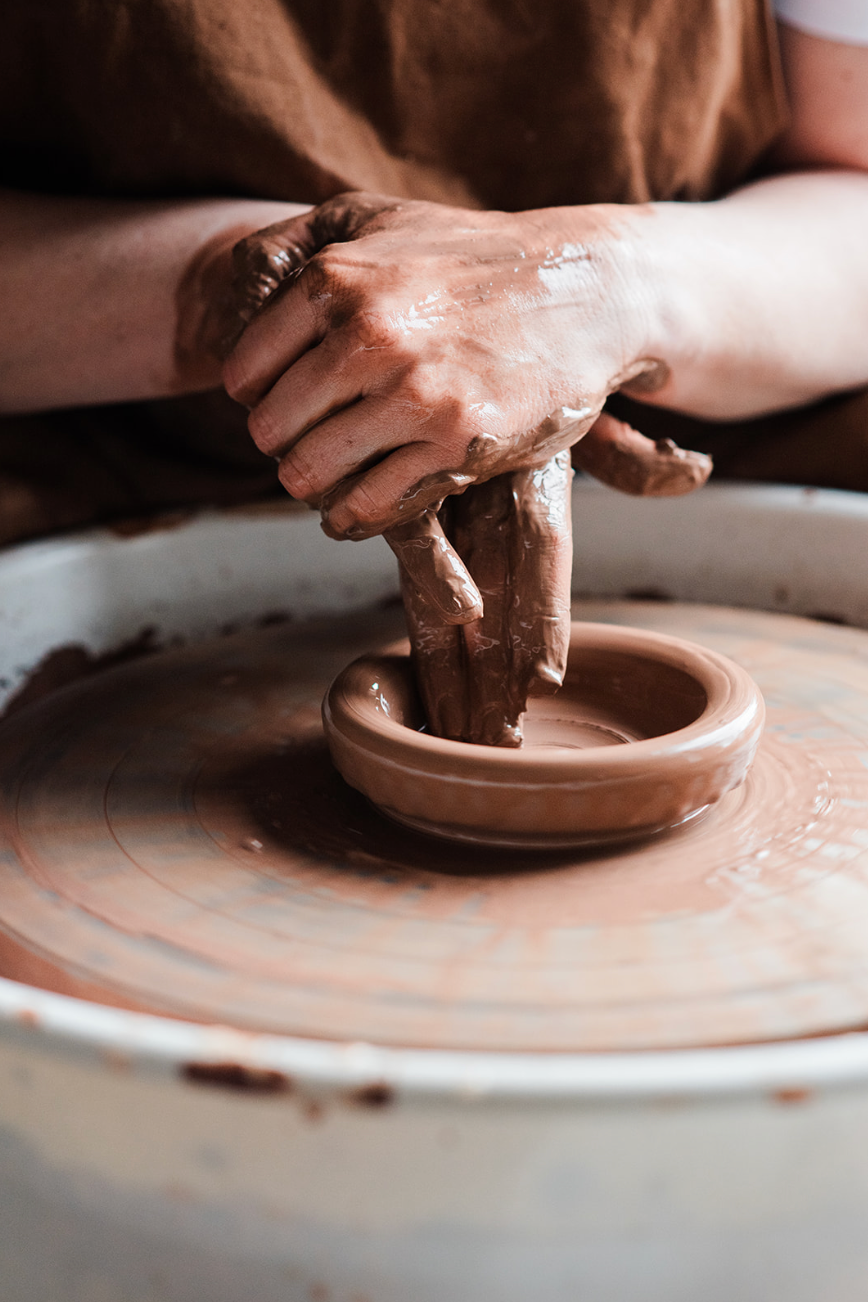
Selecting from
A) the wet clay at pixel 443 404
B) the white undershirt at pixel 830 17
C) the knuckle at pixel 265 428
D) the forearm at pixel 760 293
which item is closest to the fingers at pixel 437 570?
the wet clay at pixel 443 404

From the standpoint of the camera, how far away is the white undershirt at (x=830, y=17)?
1.35 m

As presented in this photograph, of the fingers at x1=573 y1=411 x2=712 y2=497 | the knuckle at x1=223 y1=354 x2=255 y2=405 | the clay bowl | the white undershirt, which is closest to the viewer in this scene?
the clay bowl

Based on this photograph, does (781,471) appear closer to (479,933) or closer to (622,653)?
(622,653)

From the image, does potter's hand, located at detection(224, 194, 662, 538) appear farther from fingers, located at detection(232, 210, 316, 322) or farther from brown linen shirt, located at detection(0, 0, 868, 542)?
brown linen shirt, located at detection(0, 0, 868, 542)

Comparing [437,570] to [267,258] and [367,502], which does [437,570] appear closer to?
[367,502]

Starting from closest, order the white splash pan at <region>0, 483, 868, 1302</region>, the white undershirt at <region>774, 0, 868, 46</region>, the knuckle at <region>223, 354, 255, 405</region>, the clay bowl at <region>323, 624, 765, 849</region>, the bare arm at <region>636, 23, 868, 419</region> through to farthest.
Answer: the white splash pan at <region>0, 483, 868, 1302</region>
the clay bowl at <region>323, 624, 765, 849</region>
the knuckle at <region>223, 354, 255, 405</region>
the bare arm at <region>636, 23, 868, 419</region>
the white undershirt at <region>774, 0, 868, 46</region>

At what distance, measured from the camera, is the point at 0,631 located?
1218mm

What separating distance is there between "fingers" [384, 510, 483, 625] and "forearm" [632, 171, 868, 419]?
0.36 meters

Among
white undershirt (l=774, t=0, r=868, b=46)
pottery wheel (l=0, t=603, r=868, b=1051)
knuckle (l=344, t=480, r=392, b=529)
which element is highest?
white undershirt (l=774, t=0, r=868, b=46)

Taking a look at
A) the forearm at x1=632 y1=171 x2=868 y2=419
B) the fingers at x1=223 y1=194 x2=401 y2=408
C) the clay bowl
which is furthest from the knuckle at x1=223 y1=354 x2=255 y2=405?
the forearm at x1=632 y1=171 x2=868 y2=419

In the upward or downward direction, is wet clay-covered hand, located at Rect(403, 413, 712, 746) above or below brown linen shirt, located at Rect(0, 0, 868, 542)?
below

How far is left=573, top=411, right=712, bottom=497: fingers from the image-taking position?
105 cm

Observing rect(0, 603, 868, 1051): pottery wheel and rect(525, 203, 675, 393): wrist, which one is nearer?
rect(0, 603, 868, 1051): pottery wheel

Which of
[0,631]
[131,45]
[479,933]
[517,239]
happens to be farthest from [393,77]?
[479,933]
